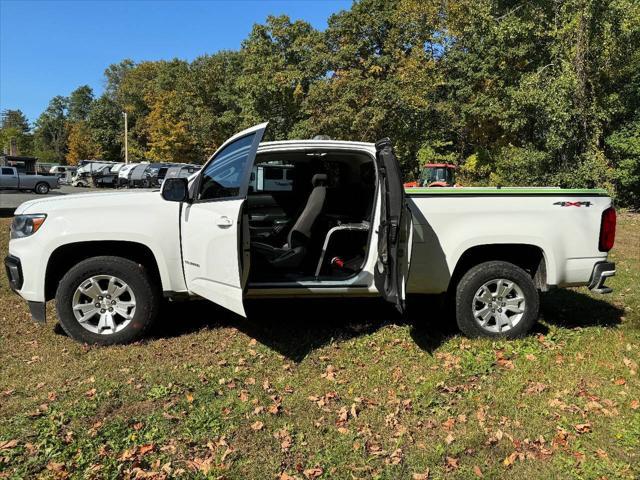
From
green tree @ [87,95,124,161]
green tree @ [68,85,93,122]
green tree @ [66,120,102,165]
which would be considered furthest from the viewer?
green tree @ [68,85,93,122]

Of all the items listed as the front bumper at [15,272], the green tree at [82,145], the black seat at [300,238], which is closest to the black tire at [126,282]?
the front bumper at [15,272]

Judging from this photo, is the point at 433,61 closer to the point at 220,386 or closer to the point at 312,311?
the point at 312,311

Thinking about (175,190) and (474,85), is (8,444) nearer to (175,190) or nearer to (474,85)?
(175,190)

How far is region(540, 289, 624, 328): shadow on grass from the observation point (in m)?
5.59

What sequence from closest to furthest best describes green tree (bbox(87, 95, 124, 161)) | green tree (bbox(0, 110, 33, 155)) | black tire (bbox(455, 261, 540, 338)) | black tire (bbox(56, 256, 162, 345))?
black tire (bbox(56, 256, 162, 345))
black tire (bbox(455, 261, 540, 338))
green tree (bbox(87, 95, 124, 161))
green tree (bbox(0, 110, 33, 155))

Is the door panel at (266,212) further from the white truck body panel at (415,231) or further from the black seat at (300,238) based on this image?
the white truck body panel at (415,231)

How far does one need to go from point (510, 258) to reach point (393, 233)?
158cm

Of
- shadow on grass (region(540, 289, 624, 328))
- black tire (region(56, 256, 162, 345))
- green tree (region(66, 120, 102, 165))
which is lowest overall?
shadow on grass (region(540, 289, 624, 328))

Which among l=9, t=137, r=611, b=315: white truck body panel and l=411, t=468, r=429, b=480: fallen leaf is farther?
l=9, t=137, r=611, b=315: white truck body panel

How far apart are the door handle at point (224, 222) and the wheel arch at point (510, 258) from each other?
7.12 feet

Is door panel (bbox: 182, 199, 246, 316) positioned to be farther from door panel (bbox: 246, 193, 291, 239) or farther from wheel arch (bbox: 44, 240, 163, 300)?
door panel (bbox: 246, 193, 291, 239)

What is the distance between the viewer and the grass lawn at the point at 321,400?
310 cm

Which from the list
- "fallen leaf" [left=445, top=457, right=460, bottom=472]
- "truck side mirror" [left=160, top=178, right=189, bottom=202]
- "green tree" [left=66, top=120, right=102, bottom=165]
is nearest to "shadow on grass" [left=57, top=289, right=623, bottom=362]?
"truck side mirror" [left=160, top=178, right=189, bottom=202]

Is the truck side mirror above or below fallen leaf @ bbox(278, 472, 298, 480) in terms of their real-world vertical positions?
above
